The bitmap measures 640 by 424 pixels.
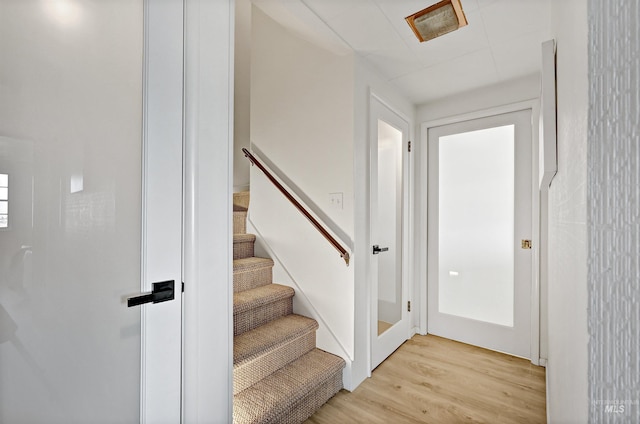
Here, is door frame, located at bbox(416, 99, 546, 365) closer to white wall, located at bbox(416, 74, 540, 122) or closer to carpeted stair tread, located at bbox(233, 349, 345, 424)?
white wall, located at bbox(416, 74, 540, 122)

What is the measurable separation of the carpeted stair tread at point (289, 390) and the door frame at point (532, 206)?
4.33 ft

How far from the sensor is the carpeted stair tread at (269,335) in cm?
169

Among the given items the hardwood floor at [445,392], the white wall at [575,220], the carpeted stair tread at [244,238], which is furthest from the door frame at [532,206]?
the white wall at [575,220]

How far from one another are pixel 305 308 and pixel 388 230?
0.99 meters

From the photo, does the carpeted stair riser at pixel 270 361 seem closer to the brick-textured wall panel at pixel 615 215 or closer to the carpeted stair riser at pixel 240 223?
the carpeted stair riser at pixel 240 223

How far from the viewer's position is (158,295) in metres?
1.02

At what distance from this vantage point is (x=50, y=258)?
81 cm

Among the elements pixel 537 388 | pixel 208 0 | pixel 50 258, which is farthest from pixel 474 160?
pixel 50 258

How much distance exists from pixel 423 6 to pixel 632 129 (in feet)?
5.89

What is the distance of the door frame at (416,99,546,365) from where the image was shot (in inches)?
90.1

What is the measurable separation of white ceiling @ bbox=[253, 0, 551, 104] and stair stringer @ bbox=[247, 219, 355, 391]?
1.64 m

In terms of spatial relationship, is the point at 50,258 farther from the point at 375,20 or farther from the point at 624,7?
the point at 375,20

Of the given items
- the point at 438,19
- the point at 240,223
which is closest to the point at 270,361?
the point at 240,223

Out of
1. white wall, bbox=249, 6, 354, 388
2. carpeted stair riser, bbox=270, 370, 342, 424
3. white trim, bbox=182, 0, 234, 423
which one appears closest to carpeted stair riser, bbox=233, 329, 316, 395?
white wall, bbox=249, 6, 354, 388
